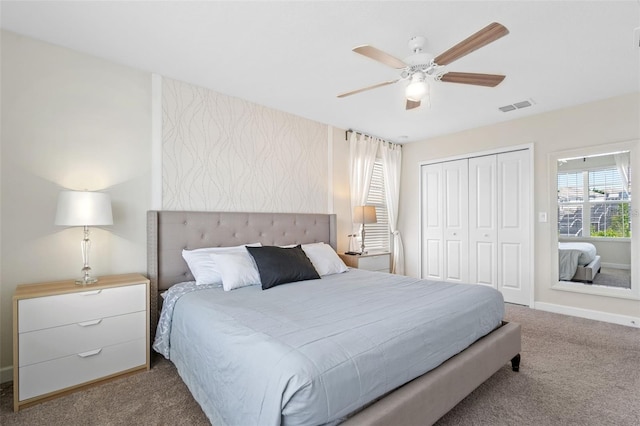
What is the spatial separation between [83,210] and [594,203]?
525 centimetres

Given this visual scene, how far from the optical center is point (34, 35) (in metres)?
2.32

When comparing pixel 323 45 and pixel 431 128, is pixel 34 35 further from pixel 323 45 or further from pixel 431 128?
pixel 431 128

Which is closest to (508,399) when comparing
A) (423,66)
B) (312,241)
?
(423,66)

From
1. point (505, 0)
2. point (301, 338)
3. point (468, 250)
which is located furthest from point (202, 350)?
point (468, 250)

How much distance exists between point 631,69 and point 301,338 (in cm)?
388

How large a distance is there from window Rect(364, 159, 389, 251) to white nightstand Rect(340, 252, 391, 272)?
526 millimetres

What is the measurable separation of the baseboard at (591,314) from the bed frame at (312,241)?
2074 millimetres

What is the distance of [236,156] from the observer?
3414 mm

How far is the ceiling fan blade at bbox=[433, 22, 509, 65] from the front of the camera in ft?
5.43

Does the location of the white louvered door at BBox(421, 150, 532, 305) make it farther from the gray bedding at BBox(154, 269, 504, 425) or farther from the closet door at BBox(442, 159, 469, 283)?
A: the gray bedding at BBox(154, 269, 504, 425)

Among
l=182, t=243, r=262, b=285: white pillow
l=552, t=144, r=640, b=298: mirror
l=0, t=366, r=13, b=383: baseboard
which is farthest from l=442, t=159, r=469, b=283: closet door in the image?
l=0, t=366, r=13, b=383: baseboard

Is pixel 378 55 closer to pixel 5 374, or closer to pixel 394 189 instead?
pixel 5 374

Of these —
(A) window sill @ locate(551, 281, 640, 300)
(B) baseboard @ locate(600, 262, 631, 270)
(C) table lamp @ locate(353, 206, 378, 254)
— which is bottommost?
(A) window sill @ locate(551, 281, 640, 300)

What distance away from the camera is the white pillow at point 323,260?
127 inches
